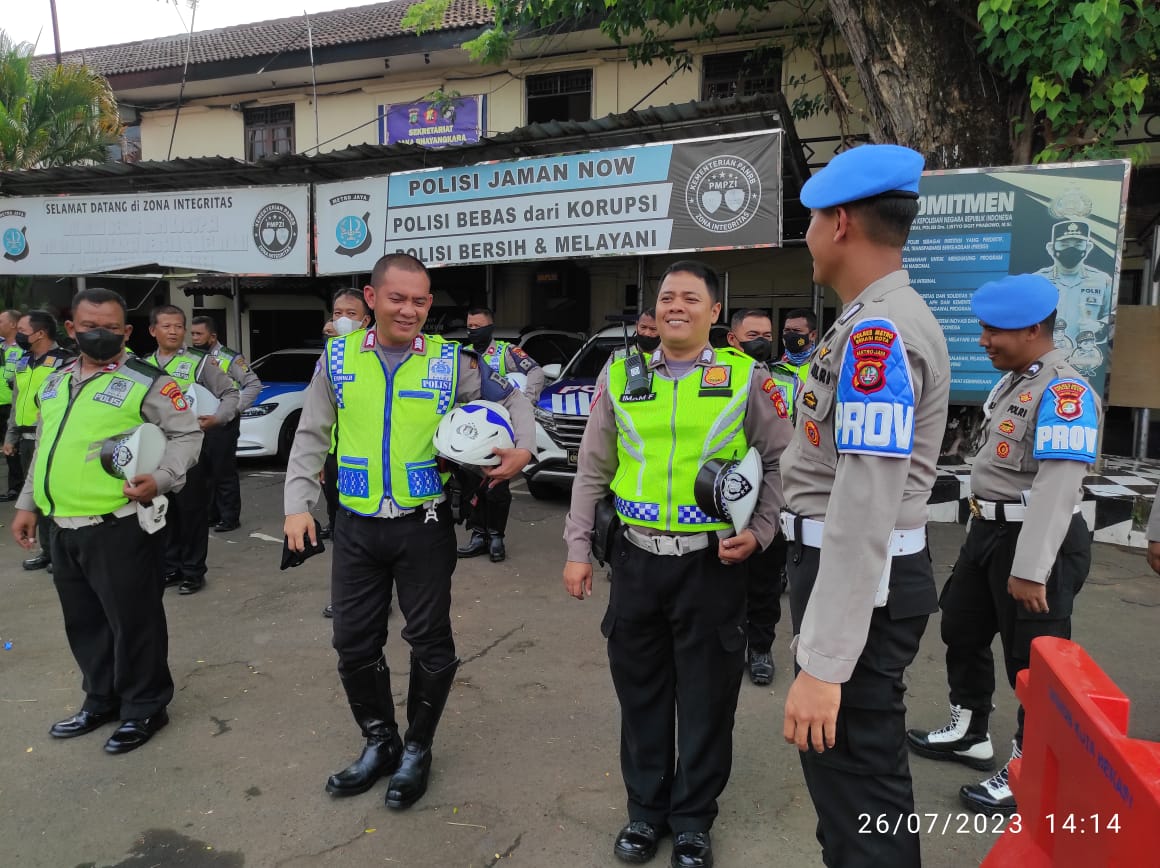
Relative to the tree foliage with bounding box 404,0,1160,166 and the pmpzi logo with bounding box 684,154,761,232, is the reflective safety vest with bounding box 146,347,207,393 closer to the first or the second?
the pmpzi logo with bounding box 684,154,761,232

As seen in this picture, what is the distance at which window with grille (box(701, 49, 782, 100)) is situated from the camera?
1148 cm

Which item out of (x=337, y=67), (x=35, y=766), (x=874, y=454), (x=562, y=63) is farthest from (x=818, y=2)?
(x=35, y=766)

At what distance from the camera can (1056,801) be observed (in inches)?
56.4

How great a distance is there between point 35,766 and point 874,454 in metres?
3.43

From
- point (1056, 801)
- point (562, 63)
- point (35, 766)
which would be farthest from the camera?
point (562, 63)

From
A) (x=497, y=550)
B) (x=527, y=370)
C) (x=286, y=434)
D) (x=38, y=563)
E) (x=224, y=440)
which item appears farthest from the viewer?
Answer: (x=286, y=434)

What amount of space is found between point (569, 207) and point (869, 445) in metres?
6.41

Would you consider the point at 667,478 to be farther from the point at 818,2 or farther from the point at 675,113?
the point at 818,2

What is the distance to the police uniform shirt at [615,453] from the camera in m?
2.36

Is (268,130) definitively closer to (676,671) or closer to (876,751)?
(676,671)

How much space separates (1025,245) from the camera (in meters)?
6.12

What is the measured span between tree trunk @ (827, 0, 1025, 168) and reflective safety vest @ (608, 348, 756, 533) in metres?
5.86

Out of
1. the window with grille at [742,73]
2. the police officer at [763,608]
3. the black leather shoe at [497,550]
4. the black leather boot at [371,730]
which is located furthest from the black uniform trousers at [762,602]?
the window with grille at [742,73]

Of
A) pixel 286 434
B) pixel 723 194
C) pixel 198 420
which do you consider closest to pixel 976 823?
pixel 198 420
